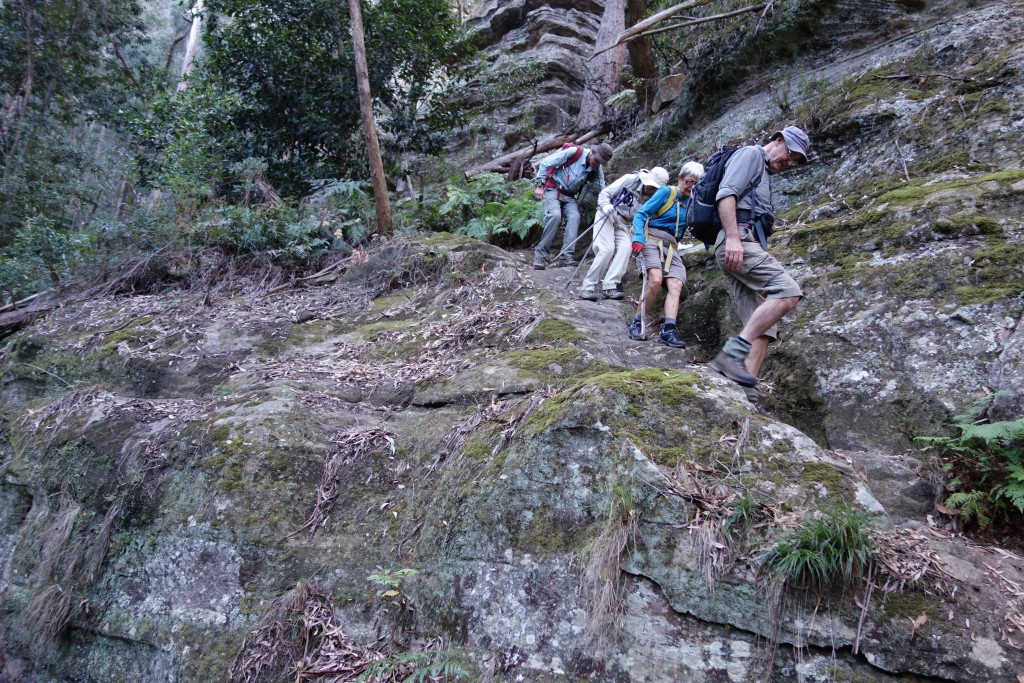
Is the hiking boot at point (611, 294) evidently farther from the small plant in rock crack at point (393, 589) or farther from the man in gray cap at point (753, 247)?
the small plant in rock crack at point (393, 589)

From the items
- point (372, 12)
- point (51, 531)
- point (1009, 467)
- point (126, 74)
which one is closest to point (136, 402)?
point (51, 531)

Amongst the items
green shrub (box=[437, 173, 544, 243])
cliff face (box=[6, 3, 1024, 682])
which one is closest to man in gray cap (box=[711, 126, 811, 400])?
cliff face (box=[6, 3, 1024, 682])

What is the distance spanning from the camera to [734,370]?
459cm

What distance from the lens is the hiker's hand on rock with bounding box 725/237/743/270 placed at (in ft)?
15.5

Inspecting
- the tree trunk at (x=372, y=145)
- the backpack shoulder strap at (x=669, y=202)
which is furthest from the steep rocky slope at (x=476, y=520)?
the tree trunk at (x=372, y=145)

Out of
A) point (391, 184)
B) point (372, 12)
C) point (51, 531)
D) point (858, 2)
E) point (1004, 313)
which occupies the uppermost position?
point (372, 12)

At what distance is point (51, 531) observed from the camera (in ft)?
16.1

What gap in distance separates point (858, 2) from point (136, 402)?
444 inches

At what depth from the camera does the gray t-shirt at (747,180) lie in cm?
473

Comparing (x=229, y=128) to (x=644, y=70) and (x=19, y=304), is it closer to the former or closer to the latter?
(x=19, y=304)

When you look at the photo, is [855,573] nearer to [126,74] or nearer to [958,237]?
[958,237]

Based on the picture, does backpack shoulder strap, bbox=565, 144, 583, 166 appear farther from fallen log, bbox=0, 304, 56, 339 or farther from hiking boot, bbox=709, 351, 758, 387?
fallen log, bbox=0, 304, 56, 339

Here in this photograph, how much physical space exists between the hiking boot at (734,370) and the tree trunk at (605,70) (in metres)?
10.2

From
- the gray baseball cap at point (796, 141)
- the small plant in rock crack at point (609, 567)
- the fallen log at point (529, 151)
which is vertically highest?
the fallen log at point (529, 151)
